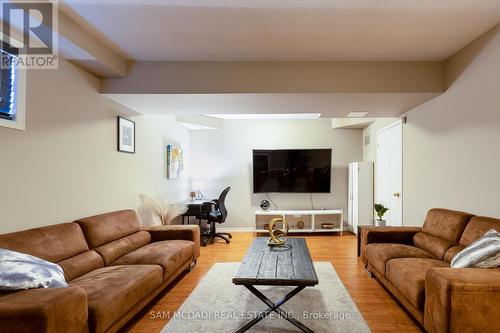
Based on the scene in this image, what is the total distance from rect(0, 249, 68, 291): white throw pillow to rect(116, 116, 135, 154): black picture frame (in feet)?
6.67

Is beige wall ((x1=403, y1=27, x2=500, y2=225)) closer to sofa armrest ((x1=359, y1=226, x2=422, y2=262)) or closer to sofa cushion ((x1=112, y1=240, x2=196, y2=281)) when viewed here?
sofa armrest ((x1=359, y1=226, x2=422, y2=262))

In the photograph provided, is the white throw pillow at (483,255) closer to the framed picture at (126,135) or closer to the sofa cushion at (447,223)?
the sofa cushion at (447,223)

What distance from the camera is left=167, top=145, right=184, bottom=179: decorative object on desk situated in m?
5.16

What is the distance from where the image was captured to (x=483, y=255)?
6.37 feet

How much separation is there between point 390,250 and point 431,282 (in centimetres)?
114

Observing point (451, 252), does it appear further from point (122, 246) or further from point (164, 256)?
point (122, 246)

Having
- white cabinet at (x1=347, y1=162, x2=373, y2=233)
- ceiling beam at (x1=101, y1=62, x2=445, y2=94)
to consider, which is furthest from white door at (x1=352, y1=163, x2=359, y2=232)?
ceiling beam at (x1=101, y1=62, x2=445, y2=94)

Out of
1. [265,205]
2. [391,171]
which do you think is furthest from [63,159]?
[391,171]

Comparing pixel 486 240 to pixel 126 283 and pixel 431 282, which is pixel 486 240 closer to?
pixel 431 282

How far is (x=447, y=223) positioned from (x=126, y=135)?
403 cm

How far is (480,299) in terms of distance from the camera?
164 cm

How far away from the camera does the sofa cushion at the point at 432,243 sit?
2.65m

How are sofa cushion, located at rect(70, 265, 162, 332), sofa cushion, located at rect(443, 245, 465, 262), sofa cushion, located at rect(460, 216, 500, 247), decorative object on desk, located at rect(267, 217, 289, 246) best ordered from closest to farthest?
sofa cushion, located at rect(70, 265, 162, 332)
sofa cushion, located at rect(460, 216, 500, 247)
sofa cushion, located at rect(443, 245, 465, 262)
decorative object on desk, located at rect(267, 217, 289, 246)

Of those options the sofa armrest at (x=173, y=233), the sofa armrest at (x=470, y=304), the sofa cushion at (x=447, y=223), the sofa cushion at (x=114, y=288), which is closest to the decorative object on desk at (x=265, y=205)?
the sofa armrest at (x=173, y=233)
